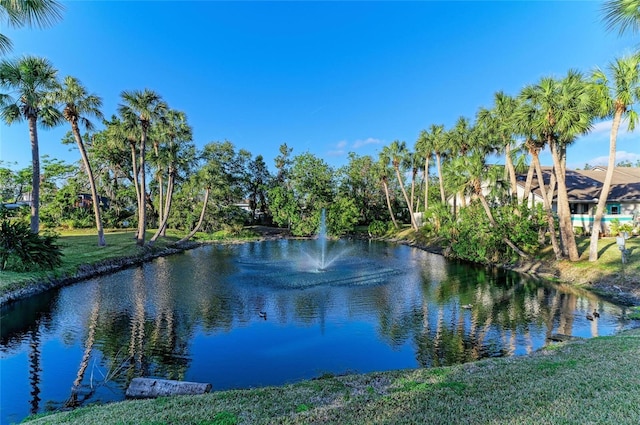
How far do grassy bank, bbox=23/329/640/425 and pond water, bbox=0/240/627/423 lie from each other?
→ 2.55 m

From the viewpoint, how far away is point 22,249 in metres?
17.5

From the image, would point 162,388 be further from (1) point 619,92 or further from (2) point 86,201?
(2) point 86,201

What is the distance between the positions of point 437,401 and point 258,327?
8.84 m

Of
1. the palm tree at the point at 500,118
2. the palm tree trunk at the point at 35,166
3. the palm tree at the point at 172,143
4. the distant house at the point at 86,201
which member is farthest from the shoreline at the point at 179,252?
the distant house at the point at 86,201

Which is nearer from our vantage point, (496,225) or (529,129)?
(529,129)

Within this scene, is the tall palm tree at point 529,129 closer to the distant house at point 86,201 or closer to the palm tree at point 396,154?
the palm tree at point 396,154

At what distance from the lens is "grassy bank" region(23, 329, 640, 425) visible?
16.4 feet

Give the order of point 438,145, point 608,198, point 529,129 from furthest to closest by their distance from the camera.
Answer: point 438,145 < point 608,198 < point 529,129

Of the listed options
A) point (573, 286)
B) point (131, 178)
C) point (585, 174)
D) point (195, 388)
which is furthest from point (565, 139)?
point (131, 178)

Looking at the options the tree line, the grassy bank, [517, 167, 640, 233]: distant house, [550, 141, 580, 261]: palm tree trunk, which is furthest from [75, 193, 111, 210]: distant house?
[517, 167, 640, 233]: distant house

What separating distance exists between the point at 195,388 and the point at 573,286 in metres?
20.0

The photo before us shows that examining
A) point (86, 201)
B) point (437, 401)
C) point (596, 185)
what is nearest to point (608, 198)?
point (596, 185)

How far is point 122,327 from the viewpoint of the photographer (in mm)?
12844

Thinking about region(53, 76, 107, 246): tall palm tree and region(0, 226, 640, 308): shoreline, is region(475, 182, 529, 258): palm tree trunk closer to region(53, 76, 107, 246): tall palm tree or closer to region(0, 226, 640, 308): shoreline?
region(0, 226, 640, 308): shoreline
